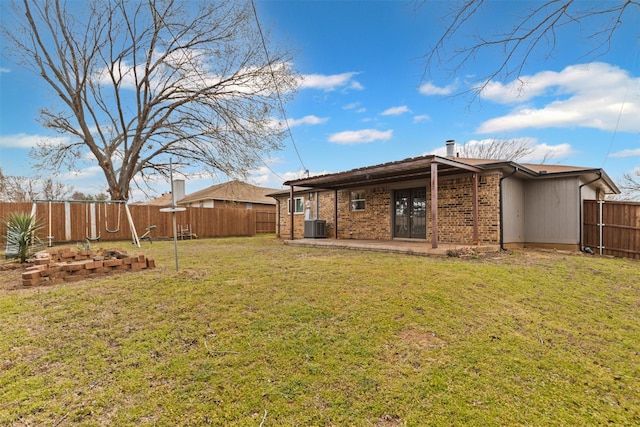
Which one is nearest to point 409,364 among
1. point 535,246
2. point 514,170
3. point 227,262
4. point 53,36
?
point 227,262

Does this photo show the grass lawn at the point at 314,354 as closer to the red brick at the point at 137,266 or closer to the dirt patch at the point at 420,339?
the dirt patch at the point at 420,339

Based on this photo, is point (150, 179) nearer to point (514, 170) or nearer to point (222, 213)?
point (222, 213)

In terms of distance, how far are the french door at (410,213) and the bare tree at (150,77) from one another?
591 centimetres

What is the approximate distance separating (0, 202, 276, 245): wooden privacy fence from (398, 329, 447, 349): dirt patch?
1235cm

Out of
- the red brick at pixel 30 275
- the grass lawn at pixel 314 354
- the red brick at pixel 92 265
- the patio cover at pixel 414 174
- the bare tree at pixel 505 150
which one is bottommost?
the grass lawn at pixel 314 354

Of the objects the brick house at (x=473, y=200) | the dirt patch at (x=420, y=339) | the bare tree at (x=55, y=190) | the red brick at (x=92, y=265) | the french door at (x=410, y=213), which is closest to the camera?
the dirt patch at (x=420, y=339)

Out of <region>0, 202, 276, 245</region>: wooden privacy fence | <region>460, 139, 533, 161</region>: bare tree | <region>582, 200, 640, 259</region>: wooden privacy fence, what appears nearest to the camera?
<region>582, 200, 640, 259</region>: wooden privacy fence

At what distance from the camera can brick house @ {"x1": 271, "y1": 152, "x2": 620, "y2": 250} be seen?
9.27 meters

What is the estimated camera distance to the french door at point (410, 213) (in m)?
11.3

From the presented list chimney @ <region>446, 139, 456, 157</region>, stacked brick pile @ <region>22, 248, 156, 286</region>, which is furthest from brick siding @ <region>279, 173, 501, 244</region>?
stacked brick pile @ <region>22, 248, 156, 286</region>

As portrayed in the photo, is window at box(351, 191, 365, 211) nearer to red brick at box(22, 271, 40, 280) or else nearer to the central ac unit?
the central ac unit

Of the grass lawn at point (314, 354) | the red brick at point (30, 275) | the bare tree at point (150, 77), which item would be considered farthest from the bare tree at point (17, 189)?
the grass lawn at point (314, 354)

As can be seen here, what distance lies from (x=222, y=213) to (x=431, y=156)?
14.1 meters

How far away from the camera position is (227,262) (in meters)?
6.88
